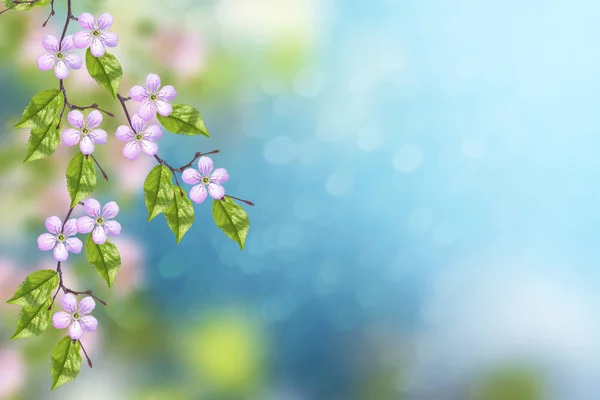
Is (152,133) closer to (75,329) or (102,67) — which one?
(102,67)

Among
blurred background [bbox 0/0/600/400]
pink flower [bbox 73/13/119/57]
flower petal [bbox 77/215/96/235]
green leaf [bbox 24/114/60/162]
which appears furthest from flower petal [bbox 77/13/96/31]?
blurred background [bbox 0/0/600/400]

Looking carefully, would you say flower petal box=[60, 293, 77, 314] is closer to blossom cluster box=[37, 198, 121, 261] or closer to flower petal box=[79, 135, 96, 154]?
blossom cluster box=[37, 198, 121, 261]

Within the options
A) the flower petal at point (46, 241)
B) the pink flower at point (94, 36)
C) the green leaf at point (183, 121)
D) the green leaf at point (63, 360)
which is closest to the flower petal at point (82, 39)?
the pink flower at point (94, 36)

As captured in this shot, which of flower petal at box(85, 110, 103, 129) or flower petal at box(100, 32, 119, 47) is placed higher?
flower petal at box(100, 32, 119, 47)

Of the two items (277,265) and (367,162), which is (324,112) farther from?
(277,265)

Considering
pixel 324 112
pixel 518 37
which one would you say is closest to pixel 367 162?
pixel 324 112

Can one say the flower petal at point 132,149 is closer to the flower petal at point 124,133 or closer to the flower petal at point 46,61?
the flower petal at point 124,133

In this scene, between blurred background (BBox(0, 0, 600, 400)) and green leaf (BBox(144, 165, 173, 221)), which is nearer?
green leaf (BBox(144, 165, 173, 221))
